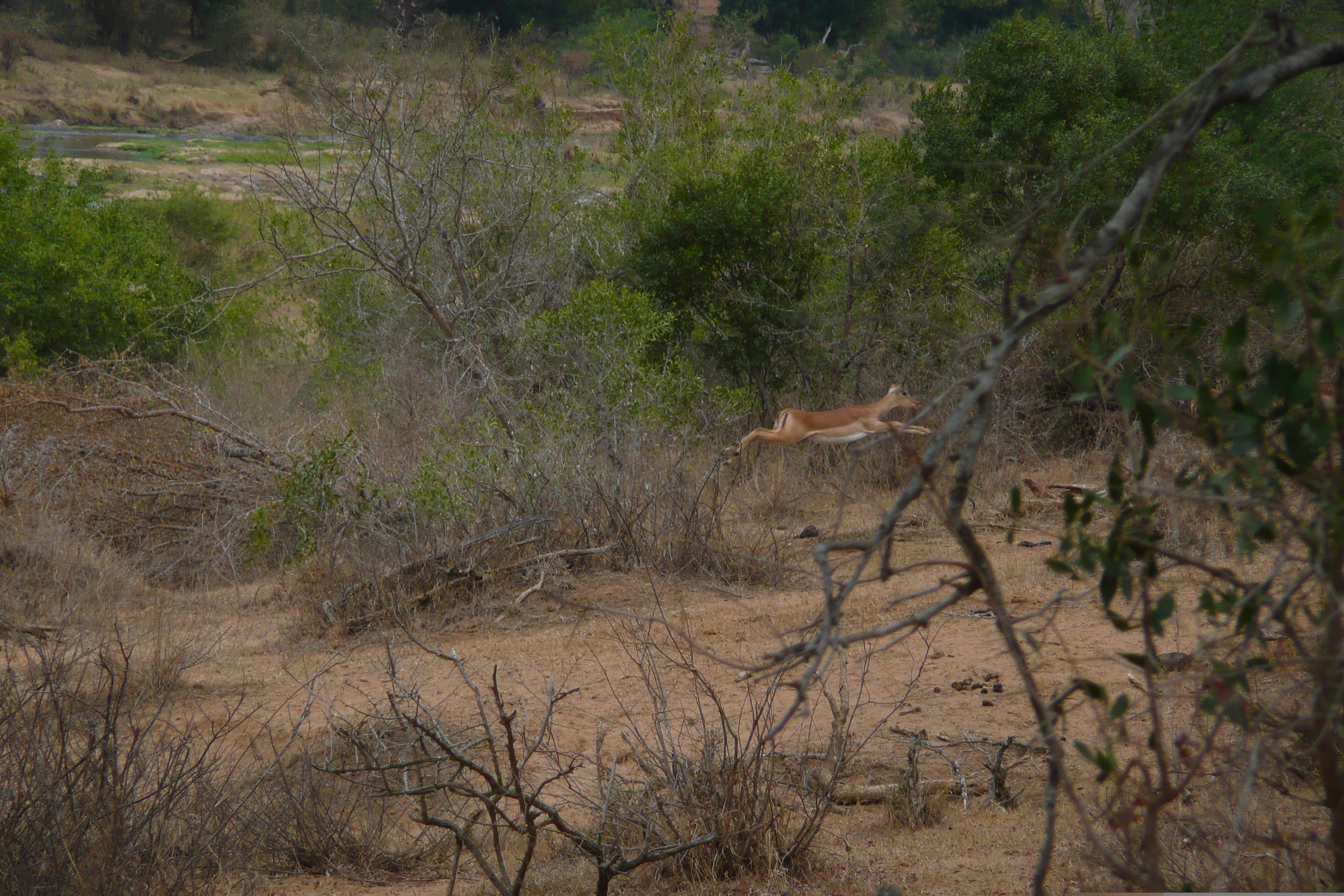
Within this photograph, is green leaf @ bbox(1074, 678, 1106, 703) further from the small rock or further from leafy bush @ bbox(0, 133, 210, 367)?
leafy bush @ bbox(0, 133, 210, 367)

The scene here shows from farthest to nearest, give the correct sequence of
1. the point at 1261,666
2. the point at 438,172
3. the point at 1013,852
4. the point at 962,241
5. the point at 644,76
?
the point at 644,76 → the point at 962,241 → the point at 438,172 → the point at 1013,852 → the point at 1261,666

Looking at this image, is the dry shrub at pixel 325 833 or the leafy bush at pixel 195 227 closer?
the dry shrub at pixel 325 833

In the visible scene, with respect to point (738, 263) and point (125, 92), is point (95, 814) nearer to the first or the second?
point (738, 263)

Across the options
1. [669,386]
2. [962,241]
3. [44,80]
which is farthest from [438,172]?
[44,80]

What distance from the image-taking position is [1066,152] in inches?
344

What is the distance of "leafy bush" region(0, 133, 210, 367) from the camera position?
1101cm

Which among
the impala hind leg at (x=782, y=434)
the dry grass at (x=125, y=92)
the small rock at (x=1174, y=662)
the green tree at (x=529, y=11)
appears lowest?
the small rock at (x=1174, y=662)

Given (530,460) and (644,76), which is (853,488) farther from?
(644,76)

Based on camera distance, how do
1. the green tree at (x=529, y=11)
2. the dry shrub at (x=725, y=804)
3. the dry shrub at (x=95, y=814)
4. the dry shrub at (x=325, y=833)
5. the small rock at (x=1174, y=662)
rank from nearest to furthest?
the dry shrub at (x=95, y=814) → the dry shrub at (x=725, y=804) → the dry shrub at (x=325, y=833) → the small rock at (x=1174, y=662) → the green tree at (x=529, y=11)

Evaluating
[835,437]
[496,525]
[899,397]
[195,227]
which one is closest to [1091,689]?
[496,525]

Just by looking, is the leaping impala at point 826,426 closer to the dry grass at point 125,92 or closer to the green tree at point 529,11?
the green tree at point 529,11

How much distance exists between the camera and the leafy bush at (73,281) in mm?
11008

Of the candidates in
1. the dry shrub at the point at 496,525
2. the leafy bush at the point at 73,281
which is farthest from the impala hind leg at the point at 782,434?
the leafy bush at the point at 73,281

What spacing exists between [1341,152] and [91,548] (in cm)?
1099
